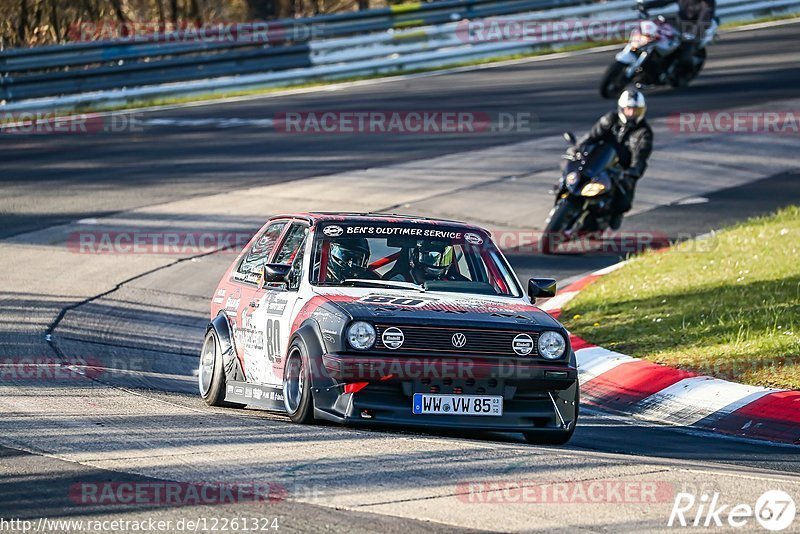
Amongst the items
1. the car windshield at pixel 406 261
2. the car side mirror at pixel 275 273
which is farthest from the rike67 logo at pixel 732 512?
the car side mirror at pixel 275 273

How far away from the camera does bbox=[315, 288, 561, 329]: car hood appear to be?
26.3 feet

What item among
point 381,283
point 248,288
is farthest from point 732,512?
point 248,288

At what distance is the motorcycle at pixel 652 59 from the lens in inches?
955

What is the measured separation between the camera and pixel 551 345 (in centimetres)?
811

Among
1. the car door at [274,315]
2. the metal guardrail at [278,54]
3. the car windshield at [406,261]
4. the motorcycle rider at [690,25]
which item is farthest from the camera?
the motorcycle rider at [690,25]

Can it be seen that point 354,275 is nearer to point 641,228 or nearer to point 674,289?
point 674,289

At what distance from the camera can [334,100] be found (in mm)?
25172

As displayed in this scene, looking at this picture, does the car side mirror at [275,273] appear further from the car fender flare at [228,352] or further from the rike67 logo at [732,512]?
the rike67 logo at [732,512]

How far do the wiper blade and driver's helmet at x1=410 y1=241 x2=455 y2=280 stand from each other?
0.23 meters

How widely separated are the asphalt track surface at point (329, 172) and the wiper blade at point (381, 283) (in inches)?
39.1

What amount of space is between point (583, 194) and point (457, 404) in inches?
329

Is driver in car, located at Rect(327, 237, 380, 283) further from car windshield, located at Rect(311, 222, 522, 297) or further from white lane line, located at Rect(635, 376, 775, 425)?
white lane line, located at Rect(635, 376, 775, 425)

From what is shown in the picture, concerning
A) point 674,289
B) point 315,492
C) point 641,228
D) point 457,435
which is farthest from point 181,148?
point 315,492

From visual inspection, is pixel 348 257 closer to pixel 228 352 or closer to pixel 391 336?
pixel 228 352
